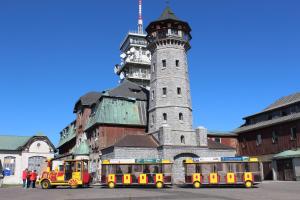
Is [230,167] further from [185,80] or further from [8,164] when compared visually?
[8,164]

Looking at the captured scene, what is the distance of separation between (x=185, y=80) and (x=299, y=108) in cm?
1451

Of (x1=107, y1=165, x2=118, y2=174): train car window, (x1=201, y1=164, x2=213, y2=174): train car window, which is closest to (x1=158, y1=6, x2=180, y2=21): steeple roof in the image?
(x1=201, y1=164, x2=213, y2=174): train car window

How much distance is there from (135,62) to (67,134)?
881 inches

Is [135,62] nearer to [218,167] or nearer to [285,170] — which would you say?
[285,170]

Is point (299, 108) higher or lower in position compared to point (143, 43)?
lower

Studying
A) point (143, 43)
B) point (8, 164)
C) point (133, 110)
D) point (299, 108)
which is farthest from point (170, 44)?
point (143, 43)

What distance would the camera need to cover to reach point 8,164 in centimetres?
5494

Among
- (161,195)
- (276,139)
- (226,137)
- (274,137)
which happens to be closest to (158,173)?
(161,195)

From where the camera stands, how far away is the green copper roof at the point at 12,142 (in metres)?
55.9

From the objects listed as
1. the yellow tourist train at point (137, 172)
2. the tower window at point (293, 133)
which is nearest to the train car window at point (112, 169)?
the yellow tourist train at point (137, 172)

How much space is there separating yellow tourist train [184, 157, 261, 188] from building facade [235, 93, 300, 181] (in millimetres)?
10805

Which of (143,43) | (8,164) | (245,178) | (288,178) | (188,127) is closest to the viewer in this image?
(245,178)

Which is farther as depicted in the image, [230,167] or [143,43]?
[143,43]

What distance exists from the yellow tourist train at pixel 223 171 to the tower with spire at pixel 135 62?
146ft
